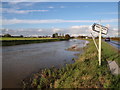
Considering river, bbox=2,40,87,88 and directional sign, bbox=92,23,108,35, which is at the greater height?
directional sign, bbox=92,23,108,35

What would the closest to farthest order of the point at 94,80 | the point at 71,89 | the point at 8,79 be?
the point at 71,89, the point at 94,80, the point at 8,79

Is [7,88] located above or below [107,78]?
below

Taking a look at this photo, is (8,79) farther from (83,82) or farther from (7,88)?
(83,82)

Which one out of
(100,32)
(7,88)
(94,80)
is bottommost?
(7,88)

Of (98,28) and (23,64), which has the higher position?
(98,28)

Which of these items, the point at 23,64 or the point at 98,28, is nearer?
the point at 98,28

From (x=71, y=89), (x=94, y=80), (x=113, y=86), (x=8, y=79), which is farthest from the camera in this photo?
(x=8, y=79)

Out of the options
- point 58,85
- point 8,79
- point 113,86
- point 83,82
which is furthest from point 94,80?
point 8,79

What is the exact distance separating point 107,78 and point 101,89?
2.65ft

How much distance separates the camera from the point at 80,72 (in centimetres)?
723

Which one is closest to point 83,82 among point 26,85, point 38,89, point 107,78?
point 107,78

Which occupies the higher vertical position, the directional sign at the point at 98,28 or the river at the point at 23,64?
the directional sign at the point at 98,28

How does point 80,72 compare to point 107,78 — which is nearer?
point 107,78

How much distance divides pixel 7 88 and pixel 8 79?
1336 mm
